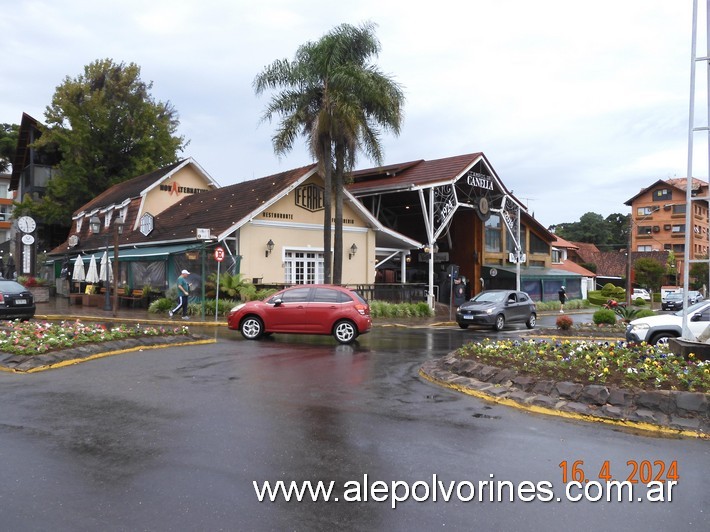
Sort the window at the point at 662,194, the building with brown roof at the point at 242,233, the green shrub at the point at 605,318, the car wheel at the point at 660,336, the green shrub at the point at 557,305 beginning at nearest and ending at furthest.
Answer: the car wheel at the point at 660,336 < the green shrub at the point at 605,318 < the building with brown roof at the point at 242,233 < the green shrub at the point at 557,305 < the window at the point at 662,194

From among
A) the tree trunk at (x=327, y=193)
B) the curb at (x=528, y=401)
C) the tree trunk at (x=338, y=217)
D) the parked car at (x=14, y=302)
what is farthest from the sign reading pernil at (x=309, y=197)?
the curb at (x=528, y=401)

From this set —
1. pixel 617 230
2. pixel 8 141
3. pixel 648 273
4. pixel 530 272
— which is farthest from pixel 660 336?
pixel 617 230

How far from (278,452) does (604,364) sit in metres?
5.03

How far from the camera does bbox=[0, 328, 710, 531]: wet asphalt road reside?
14.1 ft

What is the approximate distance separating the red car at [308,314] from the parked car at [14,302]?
8697 mm

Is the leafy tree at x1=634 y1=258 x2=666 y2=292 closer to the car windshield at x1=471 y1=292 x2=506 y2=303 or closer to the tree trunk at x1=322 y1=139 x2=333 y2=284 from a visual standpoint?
the car windshield at x1=471 y1=292 x2=506 y2=303

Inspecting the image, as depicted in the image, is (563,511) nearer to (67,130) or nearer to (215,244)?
(215,244)

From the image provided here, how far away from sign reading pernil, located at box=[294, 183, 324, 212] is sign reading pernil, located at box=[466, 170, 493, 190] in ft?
33.2

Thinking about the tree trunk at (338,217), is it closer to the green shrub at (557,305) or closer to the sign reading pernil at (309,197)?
the sign reading pernil at (309,197)

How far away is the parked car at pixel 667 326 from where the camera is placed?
1359 centimetres

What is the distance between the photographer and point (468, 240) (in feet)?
129

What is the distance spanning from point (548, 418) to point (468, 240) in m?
32.7

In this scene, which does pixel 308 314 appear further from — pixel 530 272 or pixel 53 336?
pixel 530 272

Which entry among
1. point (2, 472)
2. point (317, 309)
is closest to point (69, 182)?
point (317, 309)
